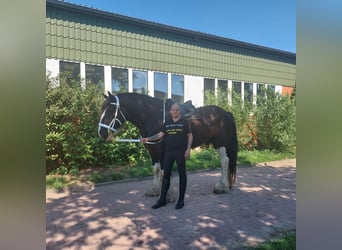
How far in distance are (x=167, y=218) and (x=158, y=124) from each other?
1705 mm

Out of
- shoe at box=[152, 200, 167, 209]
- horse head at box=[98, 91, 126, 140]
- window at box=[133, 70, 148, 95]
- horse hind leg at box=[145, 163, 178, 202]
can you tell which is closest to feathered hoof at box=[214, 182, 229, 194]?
horse hind leg at box=[145, 163, 178, 202]

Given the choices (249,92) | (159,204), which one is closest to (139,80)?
(159,204)

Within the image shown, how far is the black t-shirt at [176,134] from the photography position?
16.2ft

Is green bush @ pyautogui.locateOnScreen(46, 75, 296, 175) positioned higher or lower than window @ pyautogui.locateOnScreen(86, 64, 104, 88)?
lower

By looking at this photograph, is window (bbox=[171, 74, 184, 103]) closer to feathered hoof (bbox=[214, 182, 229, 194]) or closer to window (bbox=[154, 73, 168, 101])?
window (bbox=[154, 73, 168, 101])

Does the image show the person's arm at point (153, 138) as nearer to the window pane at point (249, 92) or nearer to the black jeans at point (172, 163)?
Result: the black jeans at point (172, 163)

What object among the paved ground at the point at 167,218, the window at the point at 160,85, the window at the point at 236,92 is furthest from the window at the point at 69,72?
the window at the point at 236,92

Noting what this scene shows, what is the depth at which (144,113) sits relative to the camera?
550 cm

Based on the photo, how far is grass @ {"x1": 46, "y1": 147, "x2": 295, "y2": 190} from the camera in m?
7.02

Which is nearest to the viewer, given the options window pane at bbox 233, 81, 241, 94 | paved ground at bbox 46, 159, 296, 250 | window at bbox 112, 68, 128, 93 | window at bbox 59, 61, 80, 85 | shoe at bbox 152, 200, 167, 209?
paved ground at bbox 46, 159, 296, 250
